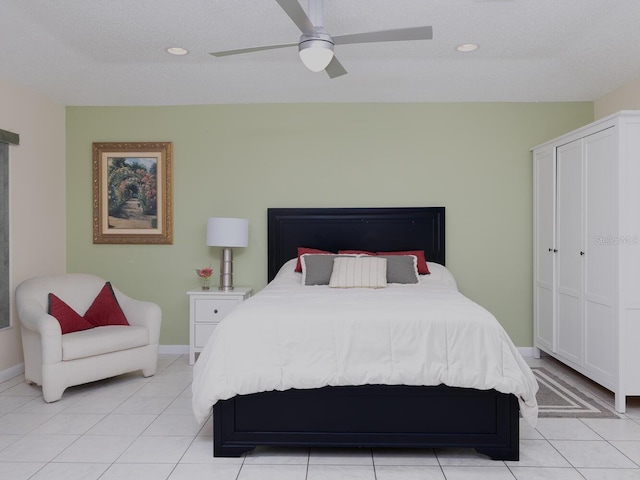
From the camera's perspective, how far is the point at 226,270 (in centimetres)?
475

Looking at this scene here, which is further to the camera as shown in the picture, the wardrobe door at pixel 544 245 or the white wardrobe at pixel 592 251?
the wardrobe door at pixel 544 245

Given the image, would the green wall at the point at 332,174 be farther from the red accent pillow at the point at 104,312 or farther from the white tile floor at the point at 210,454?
the white tile floor at the point at 210,454

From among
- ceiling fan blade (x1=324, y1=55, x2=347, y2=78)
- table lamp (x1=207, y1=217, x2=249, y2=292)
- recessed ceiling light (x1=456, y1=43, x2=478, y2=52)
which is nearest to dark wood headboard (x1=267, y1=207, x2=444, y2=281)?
table lamp (x1=207, y1=217, x2=249, y2=292)

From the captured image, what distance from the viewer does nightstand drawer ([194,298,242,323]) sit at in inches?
180

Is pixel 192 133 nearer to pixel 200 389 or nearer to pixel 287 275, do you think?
pixel 287 275

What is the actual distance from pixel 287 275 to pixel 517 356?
2.26 meters

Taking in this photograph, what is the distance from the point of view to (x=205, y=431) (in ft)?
9.89

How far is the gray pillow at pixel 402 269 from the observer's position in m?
4.23

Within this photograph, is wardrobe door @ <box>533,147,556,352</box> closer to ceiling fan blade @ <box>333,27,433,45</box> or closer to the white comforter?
the white comforter

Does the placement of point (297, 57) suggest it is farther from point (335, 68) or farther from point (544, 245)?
point (544, 245)

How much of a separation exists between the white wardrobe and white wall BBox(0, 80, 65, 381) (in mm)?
4608

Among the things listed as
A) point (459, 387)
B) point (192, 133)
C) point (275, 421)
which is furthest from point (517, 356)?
point (192, 133)


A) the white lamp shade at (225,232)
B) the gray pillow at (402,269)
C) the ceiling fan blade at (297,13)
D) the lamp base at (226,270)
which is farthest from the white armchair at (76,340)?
the ceiling fan blade at (297,13)

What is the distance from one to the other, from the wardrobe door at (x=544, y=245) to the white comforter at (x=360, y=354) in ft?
6.98
